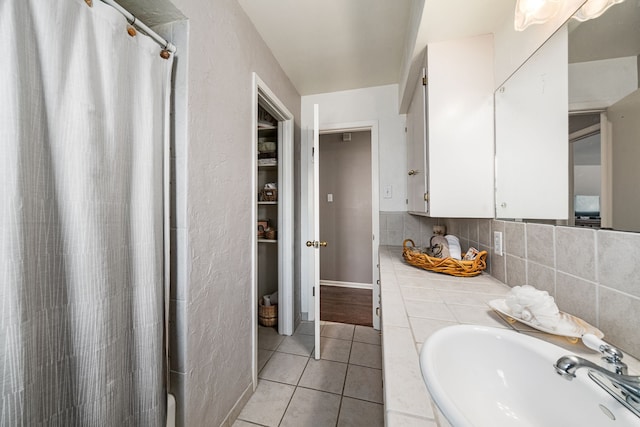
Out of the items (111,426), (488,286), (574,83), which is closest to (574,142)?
(574,83)

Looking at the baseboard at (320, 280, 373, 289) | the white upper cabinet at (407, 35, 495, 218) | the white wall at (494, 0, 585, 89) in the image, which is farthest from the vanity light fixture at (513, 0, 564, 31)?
the baseboard at (320, 280, 373, 289)

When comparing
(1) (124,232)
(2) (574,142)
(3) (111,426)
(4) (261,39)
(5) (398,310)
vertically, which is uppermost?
(4) (261,39)

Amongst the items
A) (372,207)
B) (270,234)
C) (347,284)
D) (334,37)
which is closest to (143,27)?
(334,37)

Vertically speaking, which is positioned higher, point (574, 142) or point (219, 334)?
point (574, 142)

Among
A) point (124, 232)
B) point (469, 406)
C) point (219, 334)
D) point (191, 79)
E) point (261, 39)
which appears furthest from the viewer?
point (261, 39)

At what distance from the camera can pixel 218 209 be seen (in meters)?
1.11

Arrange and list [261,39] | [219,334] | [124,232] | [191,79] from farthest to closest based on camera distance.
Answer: [261,39], [219,334], [191,79], [124,232]

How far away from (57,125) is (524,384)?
4.37ft

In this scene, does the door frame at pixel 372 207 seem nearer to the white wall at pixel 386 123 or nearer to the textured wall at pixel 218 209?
the white wall at pixel 386 123

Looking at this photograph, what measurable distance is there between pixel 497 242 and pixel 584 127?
2.05 feet

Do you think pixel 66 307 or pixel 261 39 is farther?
pixel 261 39

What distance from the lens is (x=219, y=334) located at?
1101 millimetres

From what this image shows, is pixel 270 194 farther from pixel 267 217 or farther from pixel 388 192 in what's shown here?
pixel 388 192

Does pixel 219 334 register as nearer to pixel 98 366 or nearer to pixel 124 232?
pixel 98 366
